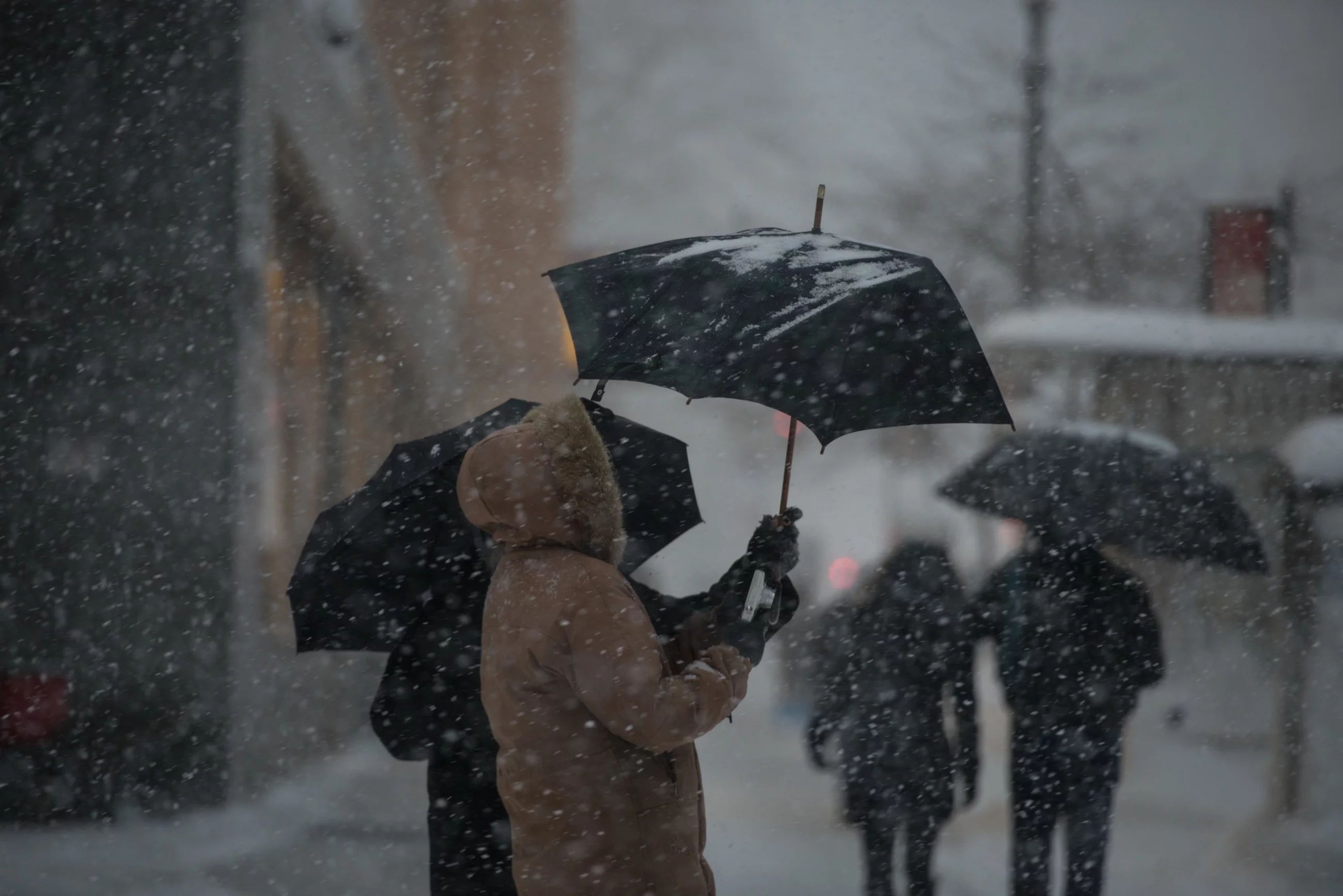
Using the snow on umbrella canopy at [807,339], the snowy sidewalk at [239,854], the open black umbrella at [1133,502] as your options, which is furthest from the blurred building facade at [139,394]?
the snow on umbrella canopy at [807,339]

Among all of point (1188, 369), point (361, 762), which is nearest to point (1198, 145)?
point (1188, 369)

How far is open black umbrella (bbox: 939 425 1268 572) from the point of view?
391cm

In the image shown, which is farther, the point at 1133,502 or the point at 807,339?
the point at 1133,502

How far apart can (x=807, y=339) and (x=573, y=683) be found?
2.67 ft

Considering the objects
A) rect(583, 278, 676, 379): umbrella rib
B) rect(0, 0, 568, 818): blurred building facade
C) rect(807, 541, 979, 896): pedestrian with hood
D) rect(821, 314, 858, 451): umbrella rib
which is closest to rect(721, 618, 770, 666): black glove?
rect(821, 314, 858, 451): umbrella rib

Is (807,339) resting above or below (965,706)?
above

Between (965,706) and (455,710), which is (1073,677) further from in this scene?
(455,710)

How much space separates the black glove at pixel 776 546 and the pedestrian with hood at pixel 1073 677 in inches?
72.2

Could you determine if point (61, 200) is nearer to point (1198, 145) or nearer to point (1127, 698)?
point (1127, 698)

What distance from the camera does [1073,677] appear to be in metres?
4.04

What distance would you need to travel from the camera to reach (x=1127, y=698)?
3959 mm

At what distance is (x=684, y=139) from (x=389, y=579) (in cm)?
2249

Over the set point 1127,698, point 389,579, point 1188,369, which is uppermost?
point 1188,369

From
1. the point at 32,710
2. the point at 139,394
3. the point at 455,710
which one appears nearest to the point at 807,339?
the point at 455,710
